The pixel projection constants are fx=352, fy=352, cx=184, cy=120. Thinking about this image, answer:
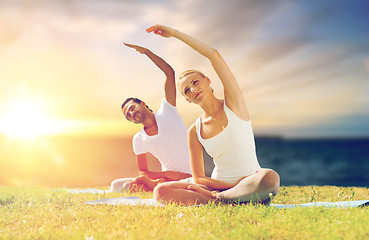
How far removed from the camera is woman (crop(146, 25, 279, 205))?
5219mm

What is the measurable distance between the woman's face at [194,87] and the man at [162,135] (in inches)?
97.0

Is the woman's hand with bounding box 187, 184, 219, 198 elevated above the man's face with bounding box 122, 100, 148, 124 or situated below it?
below

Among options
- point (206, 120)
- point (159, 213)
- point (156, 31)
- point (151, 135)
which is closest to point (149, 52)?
point (151, 135)

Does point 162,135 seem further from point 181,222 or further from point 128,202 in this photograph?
point 181,222

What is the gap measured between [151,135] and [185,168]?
42.4 inches

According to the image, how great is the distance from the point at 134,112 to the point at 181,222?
12.6ft

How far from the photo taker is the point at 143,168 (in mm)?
8305

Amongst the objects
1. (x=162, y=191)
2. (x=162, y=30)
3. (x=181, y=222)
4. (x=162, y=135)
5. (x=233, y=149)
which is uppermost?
(x=162, y=30)

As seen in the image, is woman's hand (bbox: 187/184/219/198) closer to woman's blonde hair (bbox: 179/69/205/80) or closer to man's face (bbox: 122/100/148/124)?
woman's blonde hair (bbox: 179/69/205/80)

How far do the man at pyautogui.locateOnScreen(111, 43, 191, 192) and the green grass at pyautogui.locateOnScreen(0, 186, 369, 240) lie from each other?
2278 mm

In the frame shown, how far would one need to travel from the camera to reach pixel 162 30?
5.38 m

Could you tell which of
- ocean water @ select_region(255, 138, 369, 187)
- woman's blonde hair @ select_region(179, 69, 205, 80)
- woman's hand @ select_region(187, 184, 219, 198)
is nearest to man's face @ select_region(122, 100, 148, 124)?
woman's blonde hair @ select_region(179, 69, 205, 80)

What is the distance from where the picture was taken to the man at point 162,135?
7.88 meters

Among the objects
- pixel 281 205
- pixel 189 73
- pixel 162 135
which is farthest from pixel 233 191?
pixel 162 135
